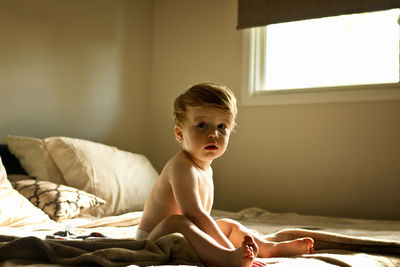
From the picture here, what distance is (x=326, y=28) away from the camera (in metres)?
2.76

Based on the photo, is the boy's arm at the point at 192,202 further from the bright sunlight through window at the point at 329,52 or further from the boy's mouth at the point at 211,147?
the bright sunlight through window at the point at 329,52

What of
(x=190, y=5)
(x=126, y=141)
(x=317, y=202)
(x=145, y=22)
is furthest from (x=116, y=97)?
(x=317, y=202)

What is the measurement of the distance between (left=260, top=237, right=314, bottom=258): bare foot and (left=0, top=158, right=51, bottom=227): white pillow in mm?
1009

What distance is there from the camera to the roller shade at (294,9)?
2.50 m

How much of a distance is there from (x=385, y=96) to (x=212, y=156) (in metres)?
1.49

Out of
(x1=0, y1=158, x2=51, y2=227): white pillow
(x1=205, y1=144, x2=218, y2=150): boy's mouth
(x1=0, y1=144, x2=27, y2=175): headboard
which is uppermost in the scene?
(x1=205, y1=144, x2=218, y2=150): boy's mouth

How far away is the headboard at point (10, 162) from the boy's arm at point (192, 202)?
48.9 inches

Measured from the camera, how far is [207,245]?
1113mm

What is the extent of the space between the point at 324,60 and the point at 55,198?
186cm

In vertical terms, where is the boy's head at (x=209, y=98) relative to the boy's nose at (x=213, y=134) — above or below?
above

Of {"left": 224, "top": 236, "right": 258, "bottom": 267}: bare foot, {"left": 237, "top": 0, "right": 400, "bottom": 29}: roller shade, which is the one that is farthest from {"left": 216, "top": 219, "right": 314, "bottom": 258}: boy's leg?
{"left": 237, "top": 0, "right": 400, "bottom": 29}: roller shade

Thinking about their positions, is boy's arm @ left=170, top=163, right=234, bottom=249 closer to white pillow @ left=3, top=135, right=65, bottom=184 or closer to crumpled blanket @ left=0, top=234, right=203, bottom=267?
crumpled blanket @ left=0, top=234, right=203, bottom=267

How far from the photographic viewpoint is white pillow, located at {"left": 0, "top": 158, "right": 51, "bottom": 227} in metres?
1.71

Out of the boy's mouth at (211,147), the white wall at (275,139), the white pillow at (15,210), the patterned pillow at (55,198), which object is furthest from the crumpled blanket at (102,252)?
the white wall at (275,139)
